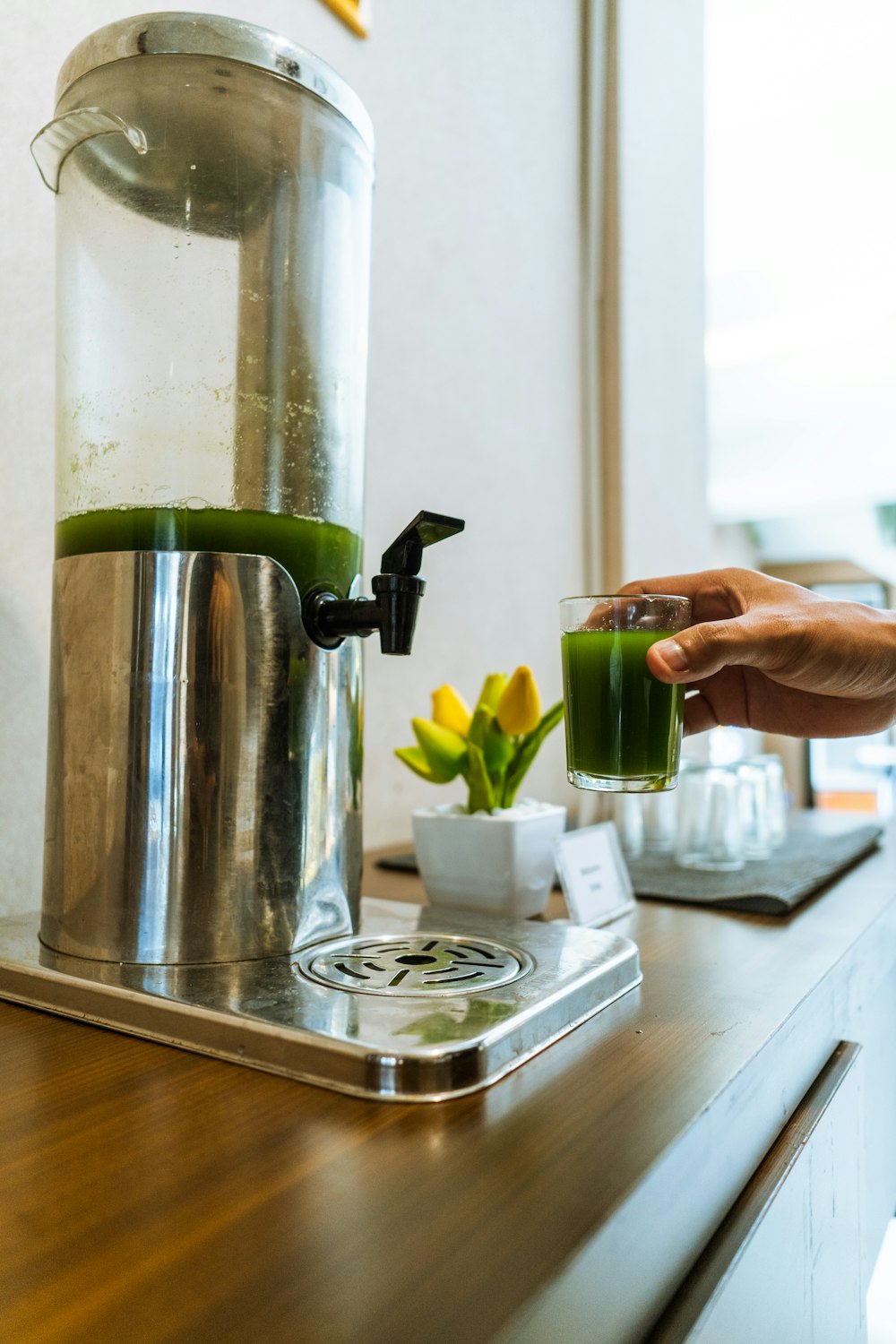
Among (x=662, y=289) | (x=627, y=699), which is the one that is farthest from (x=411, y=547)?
(x=662, y=289)

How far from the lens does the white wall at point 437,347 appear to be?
802 mm

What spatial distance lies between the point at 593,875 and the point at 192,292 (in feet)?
1.92

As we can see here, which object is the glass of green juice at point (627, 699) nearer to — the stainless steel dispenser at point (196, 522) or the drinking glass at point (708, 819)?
the stainless steel dispenser at point (196, 522)

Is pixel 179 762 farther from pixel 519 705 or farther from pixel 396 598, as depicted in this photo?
pixel 519 705

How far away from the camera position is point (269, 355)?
633 mm

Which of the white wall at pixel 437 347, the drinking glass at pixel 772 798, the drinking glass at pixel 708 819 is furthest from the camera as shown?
the drinking glass at pixel 772 798

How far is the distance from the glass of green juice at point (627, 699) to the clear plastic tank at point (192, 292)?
19cm

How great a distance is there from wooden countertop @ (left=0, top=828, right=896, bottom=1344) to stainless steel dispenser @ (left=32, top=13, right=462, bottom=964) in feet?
0.38

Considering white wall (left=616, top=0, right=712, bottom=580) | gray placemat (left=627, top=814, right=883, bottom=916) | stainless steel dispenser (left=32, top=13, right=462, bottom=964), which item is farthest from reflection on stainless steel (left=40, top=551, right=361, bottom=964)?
white wall (left=616, top=0, right=712, bottom=580)

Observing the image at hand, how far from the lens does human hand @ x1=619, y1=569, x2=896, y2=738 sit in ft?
2.12

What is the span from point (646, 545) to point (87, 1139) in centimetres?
164

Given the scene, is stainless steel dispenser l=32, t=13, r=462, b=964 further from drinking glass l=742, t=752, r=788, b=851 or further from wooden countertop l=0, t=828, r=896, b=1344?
drinking glass l=742, t=752, r=788, b=851

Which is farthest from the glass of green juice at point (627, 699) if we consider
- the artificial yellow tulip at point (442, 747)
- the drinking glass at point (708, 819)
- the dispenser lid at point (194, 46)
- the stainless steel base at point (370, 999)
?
the drinking glass at point (708, 819)

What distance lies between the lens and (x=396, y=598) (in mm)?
602
